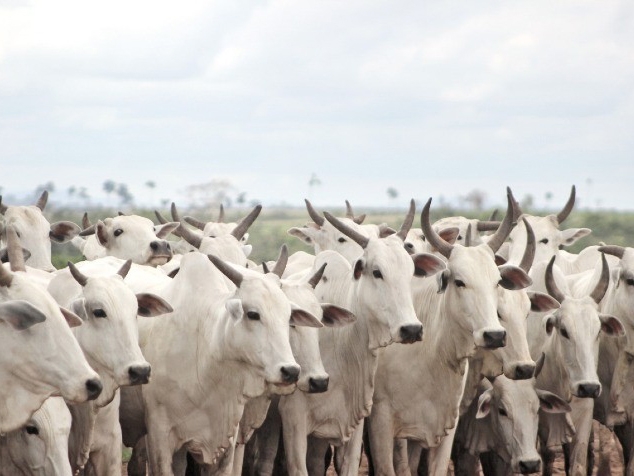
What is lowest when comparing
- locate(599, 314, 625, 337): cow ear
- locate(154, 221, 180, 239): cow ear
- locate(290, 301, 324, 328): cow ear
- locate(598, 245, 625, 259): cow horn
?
locate(599, 314, 625, 337): cow ear

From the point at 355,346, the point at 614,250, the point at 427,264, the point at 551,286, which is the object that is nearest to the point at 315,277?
the point at 355,346

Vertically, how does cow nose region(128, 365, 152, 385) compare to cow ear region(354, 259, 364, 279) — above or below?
below

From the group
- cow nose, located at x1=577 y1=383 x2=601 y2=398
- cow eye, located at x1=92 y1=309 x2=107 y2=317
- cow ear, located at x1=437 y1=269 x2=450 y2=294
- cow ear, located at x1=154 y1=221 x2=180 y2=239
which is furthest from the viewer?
cow ear, located at x1=154 y1=221 x2=180 y2=239

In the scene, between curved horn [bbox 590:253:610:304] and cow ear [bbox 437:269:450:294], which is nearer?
cow ear [bbox 437:269:450:294]

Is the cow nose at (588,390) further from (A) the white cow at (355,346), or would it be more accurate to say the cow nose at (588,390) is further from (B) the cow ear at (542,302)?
(A) the white cow at (355,346)

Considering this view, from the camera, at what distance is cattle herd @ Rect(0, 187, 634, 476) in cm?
755

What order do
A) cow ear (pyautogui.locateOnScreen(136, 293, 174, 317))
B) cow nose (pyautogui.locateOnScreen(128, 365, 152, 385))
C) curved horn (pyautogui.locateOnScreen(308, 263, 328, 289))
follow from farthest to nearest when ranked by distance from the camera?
curved horn (pyautogui.locateOnScreen(308, 263, 328, 289)) → cow ear (pyautogui.locateOnScreen(136, 293, 174, 317)) → cow nose (pyautogui.locateOnScreen(128, 365, 152, 385))

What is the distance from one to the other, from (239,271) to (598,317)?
297cm

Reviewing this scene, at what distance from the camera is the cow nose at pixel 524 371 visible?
30.0ft

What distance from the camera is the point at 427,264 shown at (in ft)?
30.3

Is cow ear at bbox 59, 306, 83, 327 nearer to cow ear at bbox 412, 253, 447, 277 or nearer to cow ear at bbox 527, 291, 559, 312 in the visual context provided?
cow ear at bbox 412, 253, 447, 277

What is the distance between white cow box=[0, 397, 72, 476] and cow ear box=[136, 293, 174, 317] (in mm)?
848

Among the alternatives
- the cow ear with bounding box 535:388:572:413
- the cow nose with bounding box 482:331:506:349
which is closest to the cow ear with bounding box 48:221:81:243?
the cow ear with bounding box 535:388:572:413

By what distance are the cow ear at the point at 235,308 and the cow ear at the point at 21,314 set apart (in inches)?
68.8
